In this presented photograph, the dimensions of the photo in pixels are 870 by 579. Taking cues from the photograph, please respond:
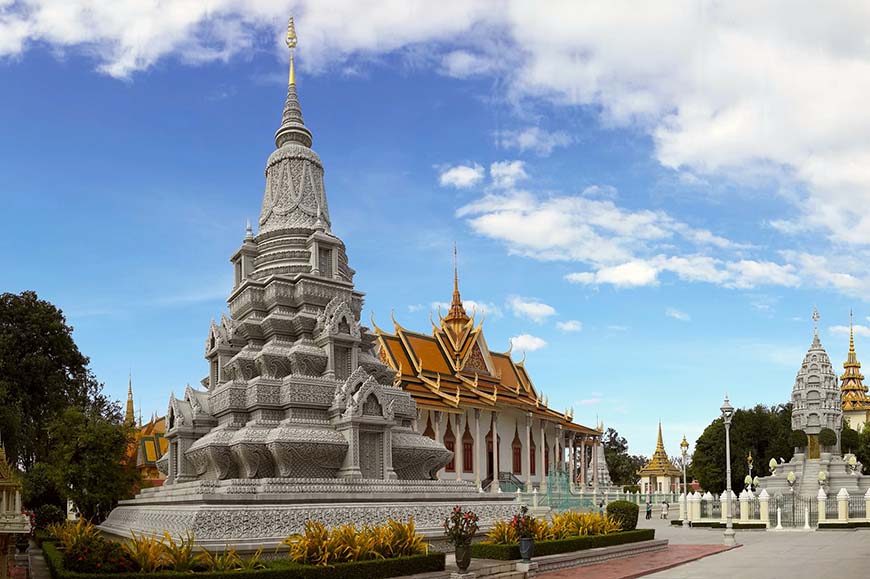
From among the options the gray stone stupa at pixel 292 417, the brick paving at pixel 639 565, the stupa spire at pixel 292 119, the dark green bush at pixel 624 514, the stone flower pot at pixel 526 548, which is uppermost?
the stupa spire at pixel 292 119

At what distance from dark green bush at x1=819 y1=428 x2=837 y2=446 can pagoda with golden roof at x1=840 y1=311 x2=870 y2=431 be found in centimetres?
3796

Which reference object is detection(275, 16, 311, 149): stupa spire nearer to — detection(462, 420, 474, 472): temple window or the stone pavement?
the stone pavement

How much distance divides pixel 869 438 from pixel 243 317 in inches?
1956

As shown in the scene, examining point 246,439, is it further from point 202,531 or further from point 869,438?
point 869,438

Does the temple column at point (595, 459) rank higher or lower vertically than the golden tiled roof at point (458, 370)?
A: lower

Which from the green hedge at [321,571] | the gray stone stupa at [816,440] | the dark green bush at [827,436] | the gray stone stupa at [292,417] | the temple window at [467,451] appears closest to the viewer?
the green hedge at [321,571]

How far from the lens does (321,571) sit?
507 inches

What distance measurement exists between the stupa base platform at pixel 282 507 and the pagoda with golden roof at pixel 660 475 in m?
59.2

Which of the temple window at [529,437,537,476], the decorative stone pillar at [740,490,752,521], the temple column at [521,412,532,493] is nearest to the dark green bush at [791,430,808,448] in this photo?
the decorative stone pillar at [740,490,752,521]

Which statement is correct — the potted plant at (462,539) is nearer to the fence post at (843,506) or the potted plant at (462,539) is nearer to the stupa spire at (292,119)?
the stupa spire at (292,119)

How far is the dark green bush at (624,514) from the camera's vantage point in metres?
21.3

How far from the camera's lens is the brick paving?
16.1 meters

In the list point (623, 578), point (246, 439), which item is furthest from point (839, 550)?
point (246, 439)

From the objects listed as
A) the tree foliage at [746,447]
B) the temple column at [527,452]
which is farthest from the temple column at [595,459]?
the tree foliage at [746,447]
